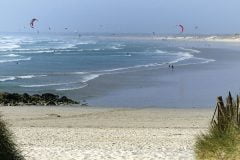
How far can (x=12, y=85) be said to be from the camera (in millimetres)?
33562

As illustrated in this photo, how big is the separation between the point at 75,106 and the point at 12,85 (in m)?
10.4

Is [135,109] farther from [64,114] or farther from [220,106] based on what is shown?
[220,106]

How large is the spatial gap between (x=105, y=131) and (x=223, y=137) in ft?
26.7

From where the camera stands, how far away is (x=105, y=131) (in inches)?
622

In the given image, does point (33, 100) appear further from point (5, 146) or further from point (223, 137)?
point (223, 137)

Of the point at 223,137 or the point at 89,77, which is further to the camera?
the point at 89,77

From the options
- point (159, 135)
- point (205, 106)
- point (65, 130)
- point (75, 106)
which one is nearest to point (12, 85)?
point (75, 106)

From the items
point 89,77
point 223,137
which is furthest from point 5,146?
point 89,77

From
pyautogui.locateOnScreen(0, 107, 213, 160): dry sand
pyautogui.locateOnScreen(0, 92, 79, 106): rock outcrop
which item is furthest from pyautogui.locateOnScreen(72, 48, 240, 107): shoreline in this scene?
pyautogui.locateOnScreen(0, 107, 213, 160): dry sand

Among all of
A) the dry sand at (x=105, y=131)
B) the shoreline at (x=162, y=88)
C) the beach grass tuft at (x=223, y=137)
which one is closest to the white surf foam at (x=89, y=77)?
the shoreline at (x=162, y=88)

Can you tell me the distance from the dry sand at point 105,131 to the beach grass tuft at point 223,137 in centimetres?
238

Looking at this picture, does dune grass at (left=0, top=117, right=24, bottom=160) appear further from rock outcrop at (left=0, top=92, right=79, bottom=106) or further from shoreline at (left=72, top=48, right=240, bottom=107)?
rock outcrop at (left=0, top=92, right=79, bottom=106)

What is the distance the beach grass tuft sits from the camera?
25.4 feet

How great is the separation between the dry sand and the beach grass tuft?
238 centimetres
